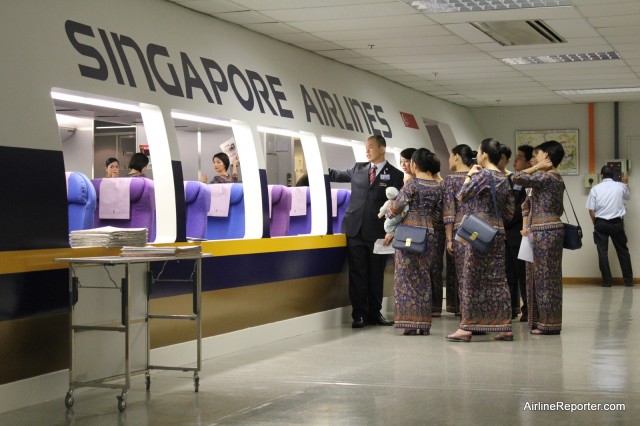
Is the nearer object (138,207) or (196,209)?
(138,207)

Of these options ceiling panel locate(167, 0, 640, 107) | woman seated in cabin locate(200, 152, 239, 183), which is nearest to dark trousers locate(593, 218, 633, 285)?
ceiling panel locate(167, 0, 640, 107)

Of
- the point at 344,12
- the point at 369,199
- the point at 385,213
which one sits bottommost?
the point at 385,213

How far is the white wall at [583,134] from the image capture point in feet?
50.5

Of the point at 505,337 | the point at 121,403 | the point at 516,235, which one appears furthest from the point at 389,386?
the point at 516,235

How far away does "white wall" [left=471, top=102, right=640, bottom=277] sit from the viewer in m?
15.4

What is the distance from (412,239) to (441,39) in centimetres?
214

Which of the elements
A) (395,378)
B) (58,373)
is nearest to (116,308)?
(58,373)

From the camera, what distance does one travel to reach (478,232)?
796 cm

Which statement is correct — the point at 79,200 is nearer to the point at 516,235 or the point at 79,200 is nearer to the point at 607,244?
the point at 516,235

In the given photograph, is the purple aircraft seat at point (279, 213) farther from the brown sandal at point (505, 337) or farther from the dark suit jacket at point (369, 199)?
the brown sandal at point (505, 337)

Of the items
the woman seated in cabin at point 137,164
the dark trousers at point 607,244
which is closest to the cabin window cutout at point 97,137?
the woman seated in cabin at point 137,164

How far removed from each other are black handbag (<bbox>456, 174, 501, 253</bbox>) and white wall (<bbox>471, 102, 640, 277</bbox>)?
8.00 meters

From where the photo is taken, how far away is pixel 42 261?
5738 mm

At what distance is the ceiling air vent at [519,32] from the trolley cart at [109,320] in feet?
13.2
